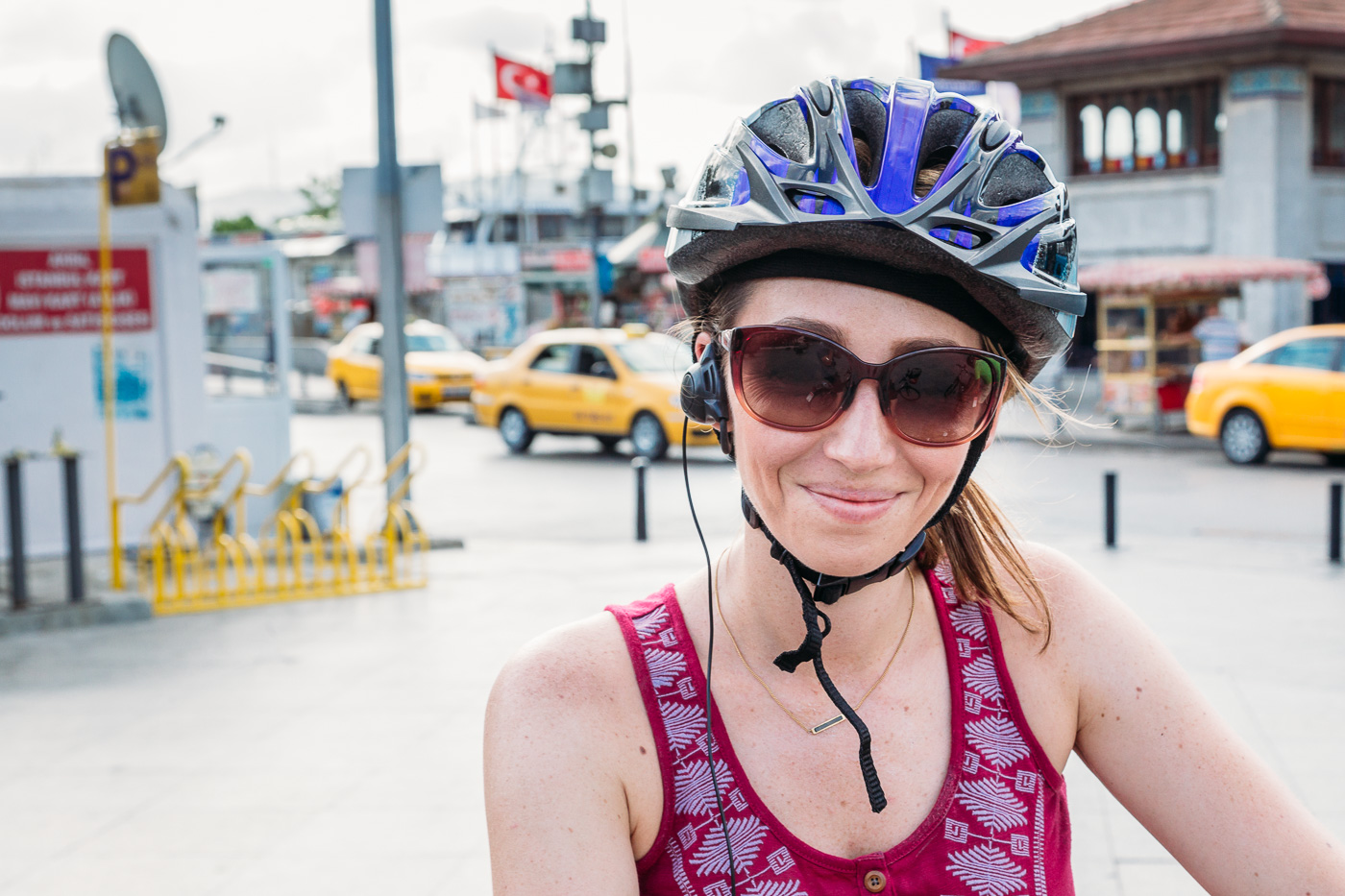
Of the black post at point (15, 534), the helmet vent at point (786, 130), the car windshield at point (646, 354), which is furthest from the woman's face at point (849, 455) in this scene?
the car windshield at point (646, 354)

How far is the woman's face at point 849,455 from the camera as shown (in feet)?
5.31

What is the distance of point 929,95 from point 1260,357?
48.9ft

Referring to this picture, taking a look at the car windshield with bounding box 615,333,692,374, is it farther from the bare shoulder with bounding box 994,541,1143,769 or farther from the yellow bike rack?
the bare shoulder with bounding box 994,541,1143,769

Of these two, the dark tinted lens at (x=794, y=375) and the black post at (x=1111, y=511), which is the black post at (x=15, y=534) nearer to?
the dark tinted lens at (x=794, y=375)

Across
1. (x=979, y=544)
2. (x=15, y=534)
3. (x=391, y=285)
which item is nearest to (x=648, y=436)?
(x=391, y=285)

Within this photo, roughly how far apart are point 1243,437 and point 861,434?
14989 mm

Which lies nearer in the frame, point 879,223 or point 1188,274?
point 879,223

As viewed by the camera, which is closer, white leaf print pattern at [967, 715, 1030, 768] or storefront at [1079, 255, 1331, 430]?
white leaf print pattern at [967, 715, 1030, 768]

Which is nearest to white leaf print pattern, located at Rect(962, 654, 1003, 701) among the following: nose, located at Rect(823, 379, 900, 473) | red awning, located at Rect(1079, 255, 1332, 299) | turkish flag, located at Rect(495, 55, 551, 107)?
nose, located at Rect(823, 379, 900, 473)

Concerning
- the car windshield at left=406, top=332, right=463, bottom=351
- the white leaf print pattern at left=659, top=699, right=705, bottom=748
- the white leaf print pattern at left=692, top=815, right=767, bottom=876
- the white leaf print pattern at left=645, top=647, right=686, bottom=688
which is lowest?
the white leaf print pattern at left=692, top=815, right=767, bottom=876

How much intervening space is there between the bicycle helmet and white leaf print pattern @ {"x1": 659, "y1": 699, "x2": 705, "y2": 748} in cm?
13

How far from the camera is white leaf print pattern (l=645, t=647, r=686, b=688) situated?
1.67m

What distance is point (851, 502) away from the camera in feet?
5.38

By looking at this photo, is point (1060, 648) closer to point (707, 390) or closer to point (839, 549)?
point (839, 549)
